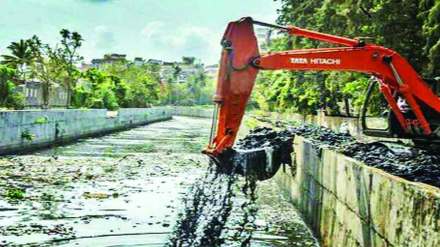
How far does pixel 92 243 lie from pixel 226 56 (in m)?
3.78

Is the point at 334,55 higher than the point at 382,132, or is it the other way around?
the point at 334,55

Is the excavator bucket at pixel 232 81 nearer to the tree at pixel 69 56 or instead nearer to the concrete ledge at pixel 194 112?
the tree at pixel 69 56

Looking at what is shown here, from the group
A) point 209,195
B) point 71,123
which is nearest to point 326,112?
point 71,123

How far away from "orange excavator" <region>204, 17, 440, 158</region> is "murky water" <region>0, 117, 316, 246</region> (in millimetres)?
2438

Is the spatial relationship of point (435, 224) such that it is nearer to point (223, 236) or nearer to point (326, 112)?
point (223, 236)

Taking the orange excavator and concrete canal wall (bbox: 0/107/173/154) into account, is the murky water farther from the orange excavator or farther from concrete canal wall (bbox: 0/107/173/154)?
the orange excavator

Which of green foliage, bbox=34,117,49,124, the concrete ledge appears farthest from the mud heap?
the concrete ledge

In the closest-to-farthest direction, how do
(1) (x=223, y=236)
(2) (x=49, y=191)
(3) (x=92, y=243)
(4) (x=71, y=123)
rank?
1. (3) (x=92, y=243)
2. (1) (x=223, y=236)
3. (2) (x=49, y=191)
4. (4) (x=71, y=123)

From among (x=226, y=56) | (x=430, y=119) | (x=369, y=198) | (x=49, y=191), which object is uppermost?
(x=226, y=56)

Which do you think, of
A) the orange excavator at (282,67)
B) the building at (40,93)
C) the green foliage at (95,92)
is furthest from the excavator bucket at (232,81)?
the green foliage at (95,92)

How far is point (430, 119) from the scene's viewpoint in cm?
1198

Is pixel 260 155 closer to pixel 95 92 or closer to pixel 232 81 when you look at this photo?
pixel 232 81

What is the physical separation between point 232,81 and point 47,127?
24763 mm

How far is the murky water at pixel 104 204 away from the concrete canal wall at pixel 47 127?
1790 mm
